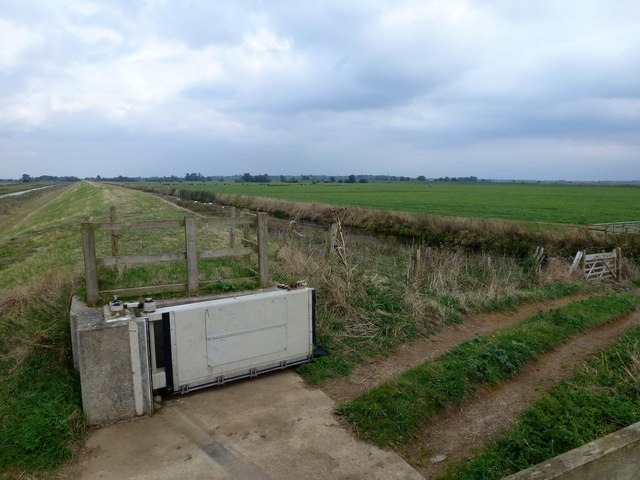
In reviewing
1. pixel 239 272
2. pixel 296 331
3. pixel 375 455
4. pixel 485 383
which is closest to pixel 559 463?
pixel 375 455

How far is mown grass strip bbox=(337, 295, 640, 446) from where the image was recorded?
5020 millimetres

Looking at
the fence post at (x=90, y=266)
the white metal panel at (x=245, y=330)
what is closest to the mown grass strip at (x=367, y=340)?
the white metal panel at (x=245, y=330)

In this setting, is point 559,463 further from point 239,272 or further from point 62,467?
point 239,272

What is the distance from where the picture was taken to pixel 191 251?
628 cm

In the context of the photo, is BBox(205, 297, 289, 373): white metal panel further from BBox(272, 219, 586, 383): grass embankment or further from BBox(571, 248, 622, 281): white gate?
BBox(571, 248, 622, 281): white gate

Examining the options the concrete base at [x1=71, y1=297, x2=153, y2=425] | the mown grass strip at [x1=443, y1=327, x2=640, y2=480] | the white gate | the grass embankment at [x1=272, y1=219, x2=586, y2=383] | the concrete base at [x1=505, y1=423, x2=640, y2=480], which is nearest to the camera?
the concrete base at [x1=505, y1=423, x2=640, y2=480]

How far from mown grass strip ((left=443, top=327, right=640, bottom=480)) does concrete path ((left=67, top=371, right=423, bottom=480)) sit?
34.8 inches

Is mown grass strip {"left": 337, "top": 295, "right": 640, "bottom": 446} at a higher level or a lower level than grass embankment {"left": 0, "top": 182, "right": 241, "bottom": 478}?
lower

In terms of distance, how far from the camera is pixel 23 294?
22.9 ft

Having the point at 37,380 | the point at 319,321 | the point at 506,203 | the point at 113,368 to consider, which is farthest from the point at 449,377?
the point at 506,203

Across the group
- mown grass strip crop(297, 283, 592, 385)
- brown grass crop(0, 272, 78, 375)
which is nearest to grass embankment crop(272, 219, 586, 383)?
mown grass strip crop(297, 283, 592, 385)

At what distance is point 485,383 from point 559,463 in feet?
11.1

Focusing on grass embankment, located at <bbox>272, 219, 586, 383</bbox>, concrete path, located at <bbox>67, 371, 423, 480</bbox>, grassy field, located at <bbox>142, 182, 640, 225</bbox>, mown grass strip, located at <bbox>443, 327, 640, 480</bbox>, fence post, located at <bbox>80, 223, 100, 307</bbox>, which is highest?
fence post, located at <bbox>80, 223, 100, 307</bbox>

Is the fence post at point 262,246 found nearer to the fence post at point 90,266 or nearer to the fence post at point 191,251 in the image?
the fence post at point 191,251
